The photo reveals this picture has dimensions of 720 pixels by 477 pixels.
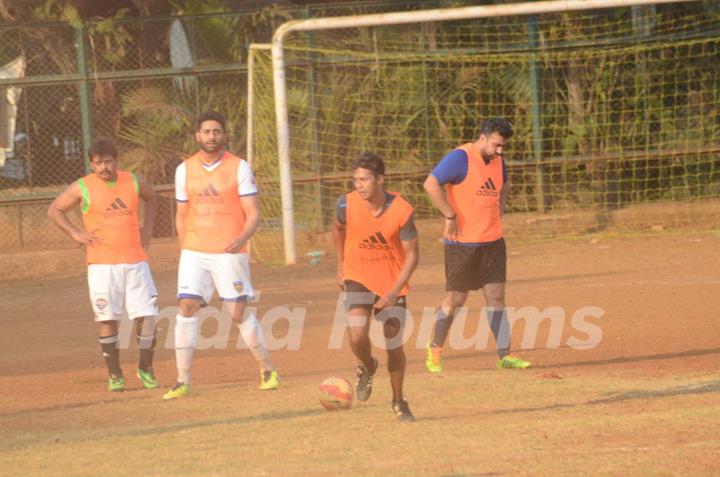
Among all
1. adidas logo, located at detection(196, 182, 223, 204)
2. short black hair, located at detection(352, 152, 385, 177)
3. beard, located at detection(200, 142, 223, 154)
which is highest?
beard, located at detection(200, 142, 223, 154)

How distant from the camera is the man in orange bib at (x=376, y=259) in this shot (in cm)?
799

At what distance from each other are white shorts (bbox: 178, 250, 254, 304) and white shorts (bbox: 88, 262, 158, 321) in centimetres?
Result: 74

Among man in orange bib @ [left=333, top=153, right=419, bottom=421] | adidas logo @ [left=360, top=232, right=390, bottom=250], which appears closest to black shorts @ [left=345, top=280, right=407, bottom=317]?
man in orange bib @ [left=333, top=153, right=419, bottom=421]

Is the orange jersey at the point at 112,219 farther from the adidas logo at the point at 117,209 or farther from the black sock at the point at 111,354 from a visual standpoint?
the black sock at the point at 111,354

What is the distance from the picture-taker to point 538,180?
20141 millimetres

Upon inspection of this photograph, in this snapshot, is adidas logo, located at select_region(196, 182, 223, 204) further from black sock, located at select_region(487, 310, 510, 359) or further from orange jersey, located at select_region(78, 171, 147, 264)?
black sock, located at select_region(487, 310, 510, 359)

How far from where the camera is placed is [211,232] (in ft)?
31.3

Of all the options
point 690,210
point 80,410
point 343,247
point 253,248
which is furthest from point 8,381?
point 690,210

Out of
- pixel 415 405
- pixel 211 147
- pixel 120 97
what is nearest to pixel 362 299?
pixel 415 405

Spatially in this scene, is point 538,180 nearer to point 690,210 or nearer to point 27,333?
point 690,210

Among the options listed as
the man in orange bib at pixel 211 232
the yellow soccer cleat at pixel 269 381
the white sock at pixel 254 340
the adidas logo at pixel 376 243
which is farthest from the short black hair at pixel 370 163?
the yellow soccer cleat at pixel 269 381

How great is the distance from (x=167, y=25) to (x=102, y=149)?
10.5 m

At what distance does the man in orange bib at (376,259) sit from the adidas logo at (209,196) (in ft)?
4.94

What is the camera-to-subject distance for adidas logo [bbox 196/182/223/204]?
9.55m
